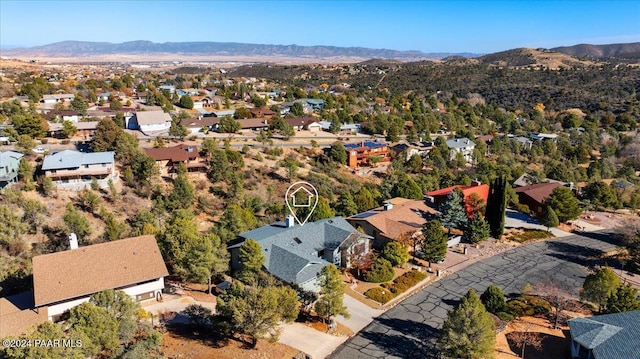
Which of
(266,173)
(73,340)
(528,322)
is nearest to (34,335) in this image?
(73,340)

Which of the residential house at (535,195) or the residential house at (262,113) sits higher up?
the residential house at (262,113)

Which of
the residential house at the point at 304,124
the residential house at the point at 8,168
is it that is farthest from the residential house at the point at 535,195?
the residential house at the point at 8,168

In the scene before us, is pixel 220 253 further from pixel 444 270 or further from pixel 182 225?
pixel 444 270

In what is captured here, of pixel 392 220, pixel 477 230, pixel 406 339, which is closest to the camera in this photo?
pixel 406 339

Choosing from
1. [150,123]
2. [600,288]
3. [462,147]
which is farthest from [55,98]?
[600,288]

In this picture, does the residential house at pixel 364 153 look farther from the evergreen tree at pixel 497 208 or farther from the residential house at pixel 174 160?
the evergreen tree at pixel 497 208

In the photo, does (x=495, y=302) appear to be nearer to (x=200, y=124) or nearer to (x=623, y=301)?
(x=623, y=301)

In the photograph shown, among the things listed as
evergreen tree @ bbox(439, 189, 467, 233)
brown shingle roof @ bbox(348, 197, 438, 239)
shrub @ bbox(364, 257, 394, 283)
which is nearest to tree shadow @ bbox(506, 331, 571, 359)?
shrub @ bbox(364, 257, 394, 283)
